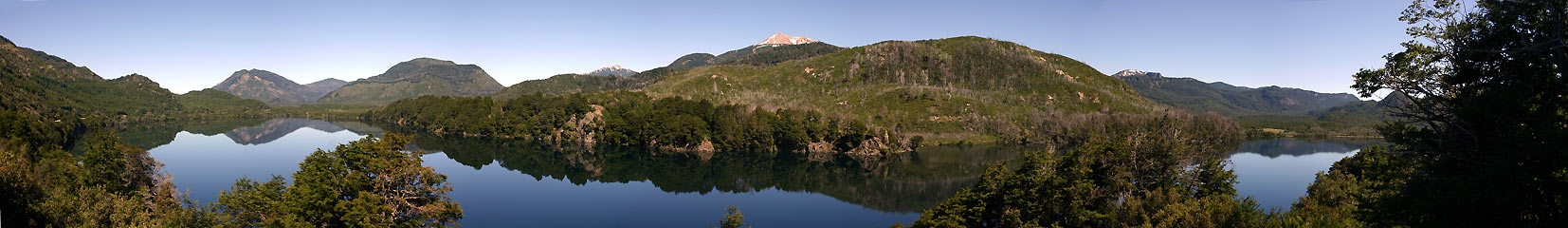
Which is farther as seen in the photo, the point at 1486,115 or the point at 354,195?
the point at 354,195

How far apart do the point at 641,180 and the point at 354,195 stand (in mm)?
58622

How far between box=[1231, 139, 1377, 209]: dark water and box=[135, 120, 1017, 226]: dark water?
137ft

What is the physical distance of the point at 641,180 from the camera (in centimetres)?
10025

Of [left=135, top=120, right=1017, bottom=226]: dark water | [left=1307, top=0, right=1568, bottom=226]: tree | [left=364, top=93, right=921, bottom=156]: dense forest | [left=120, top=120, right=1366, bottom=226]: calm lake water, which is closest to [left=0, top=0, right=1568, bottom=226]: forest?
[left=1307, top=0, right=1568, bottom=226]: tree

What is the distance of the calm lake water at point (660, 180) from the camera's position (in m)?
73.9

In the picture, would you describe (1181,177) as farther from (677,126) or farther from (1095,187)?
(677,126)

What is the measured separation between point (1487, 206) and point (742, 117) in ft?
442

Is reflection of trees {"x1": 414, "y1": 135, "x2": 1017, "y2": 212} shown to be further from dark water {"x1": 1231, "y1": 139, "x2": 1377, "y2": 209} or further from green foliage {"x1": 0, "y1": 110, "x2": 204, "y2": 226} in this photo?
green foliage {"x1": 0, "y1": 110, "x2": 204, "y2": 226}

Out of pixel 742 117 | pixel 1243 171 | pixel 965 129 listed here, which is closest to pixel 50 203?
pixel 742 117

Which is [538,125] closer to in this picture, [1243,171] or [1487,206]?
[1243,171]

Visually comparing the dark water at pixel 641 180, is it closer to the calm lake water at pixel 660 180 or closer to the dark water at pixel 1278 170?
the calm lake water at pixel 660 180

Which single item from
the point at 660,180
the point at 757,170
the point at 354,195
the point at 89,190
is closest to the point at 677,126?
the point at 757,170

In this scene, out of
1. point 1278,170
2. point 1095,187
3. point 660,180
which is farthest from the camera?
point 1278,170

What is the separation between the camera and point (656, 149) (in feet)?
476
